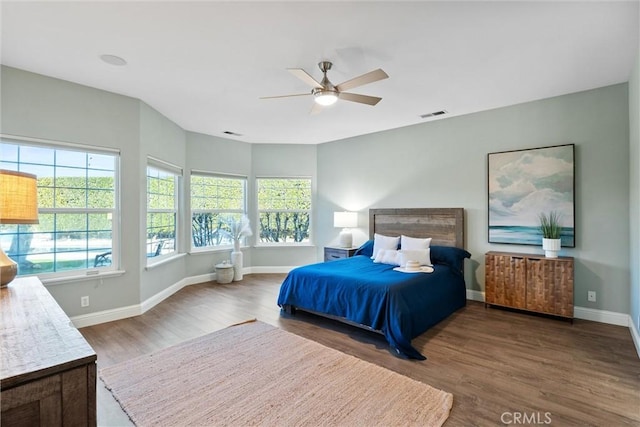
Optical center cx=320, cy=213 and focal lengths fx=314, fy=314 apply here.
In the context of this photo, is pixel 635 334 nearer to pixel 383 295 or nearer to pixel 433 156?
pixel 383 295

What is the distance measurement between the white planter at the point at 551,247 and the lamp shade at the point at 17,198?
4.89 meters

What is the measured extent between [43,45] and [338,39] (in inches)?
99.5

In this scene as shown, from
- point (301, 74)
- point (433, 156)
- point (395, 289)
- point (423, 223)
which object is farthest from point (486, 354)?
point (433, 156)

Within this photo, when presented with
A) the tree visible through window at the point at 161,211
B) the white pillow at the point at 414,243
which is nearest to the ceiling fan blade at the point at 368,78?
the white pillow at the point at 414,243

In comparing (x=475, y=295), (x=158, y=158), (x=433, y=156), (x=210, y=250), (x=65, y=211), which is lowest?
(x=475, y=295)

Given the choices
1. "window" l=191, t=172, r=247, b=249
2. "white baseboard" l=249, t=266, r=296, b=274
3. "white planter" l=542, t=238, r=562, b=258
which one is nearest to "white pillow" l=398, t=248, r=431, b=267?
"white planter" l=542, t=238, r=562, b=258

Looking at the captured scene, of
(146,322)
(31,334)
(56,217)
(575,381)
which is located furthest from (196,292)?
(575,381)

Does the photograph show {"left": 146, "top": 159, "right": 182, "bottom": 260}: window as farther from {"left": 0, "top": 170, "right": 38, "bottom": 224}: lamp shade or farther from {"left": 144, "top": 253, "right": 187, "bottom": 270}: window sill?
{"left": 0, "top": 170, "right": 38, "bottom": 224}: lamp shade

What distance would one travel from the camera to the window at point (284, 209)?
21.6 ft

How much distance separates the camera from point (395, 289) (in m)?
3.09

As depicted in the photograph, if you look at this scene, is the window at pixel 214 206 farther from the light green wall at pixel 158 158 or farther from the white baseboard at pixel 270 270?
the white baseboard at pixel 270 270

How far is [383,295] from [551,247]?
2.23 m

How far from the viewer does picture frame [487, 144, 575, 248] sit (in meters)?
3.86

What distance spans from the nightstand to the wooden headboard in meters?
0.53
